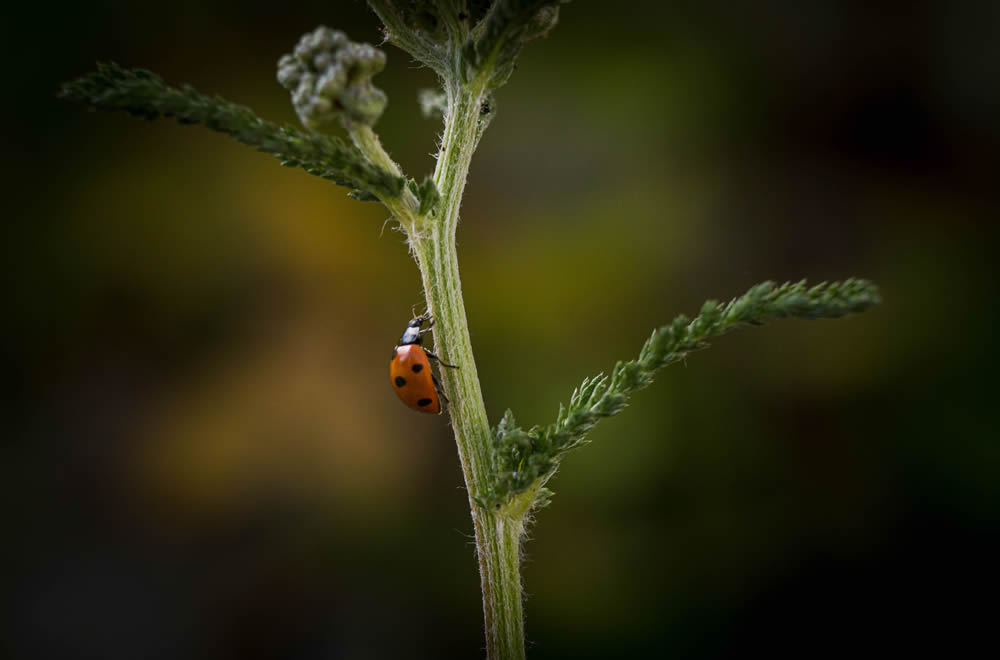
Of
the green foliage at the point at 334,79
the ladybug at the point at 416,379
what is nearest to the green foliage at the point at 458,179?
the green foliage at the point at 334,79

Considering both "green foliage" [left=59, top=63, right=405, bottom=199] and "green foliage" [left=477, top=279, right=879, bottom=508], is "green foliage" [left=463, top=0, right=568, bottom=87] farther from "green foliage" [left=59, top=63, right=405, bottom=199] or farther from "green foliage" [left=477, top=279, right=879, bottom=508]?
"green foliage" [left=477, top=279, right=879, bottom=508]

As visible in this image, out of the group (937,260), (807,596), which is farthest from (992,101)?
(807,596)

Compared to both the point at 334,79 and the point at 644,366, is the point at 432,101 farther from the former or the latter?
the point at 644,366

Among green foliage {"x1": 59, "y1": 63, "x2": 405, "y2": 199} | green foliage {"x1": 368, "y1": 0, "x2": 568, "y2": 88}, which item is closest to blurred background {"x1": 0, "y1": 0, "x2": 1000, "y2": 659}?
green foliage {"x1": 368, "y1": 0, "x2": 568, "y2": 88}

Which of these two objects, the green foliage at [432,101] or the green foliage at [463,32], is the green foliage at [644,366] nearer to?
the green foliage at [463,32]

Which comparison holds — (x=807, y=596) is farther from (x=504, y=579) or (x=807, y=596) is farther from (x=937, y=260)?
(x=504, y=579)
